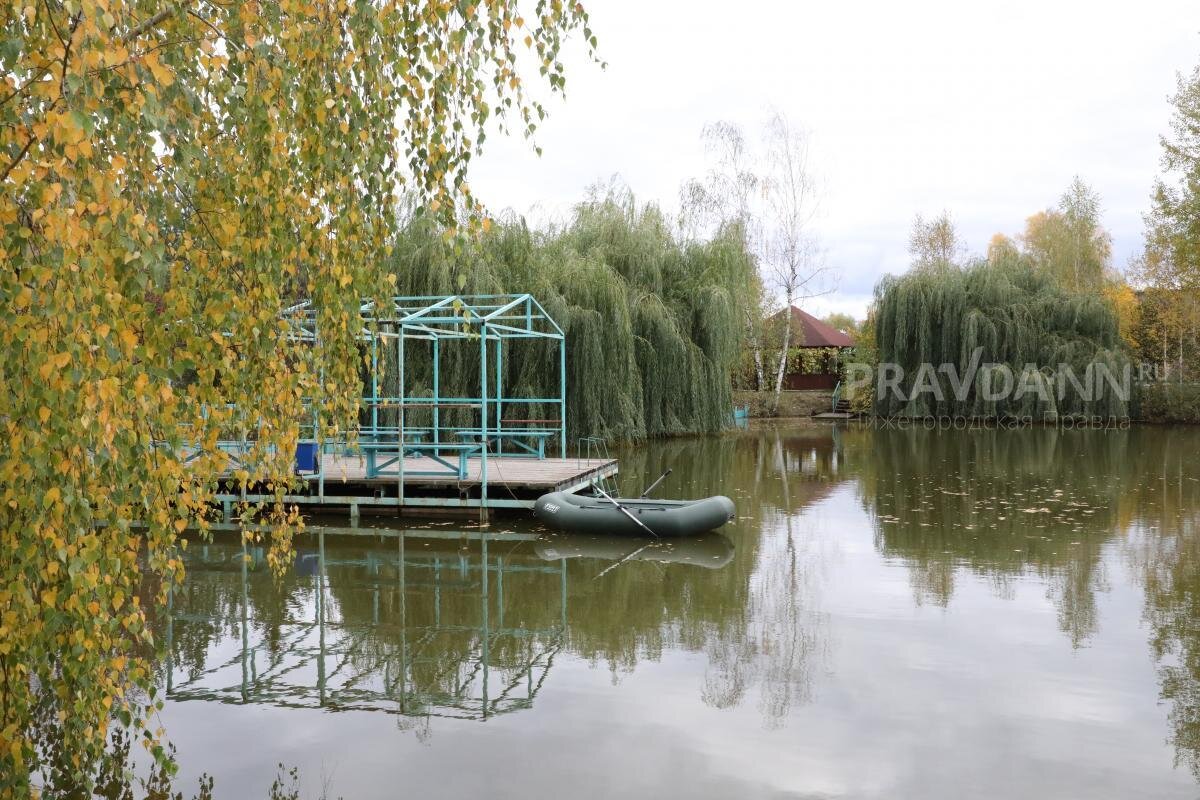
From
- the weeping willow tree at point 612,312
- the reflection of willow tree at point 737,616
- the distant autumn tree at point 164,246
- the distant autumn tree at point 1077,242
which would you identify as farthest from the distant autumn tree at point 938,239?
the distant autumn tree at point 164,246

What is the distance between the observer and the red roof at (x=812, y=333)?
35.5m

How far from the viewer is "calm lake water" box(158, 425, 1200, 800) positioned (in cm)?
460

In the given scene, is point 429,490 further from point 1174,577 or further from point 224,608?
point 1174,577

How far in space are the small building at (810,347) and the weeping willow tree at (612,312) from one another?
11375mm

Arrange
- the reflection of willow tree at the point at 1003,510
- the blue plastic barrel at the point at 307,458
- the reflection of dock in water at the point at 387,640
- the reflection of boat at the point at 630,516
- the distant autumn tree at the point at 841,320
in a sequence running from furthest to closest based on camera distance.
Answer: the distant autumn tree at the point at 841,320 < the blue plastic barrel at the point at 307,458 < the reflection of boat at the point at 630,516 < the reflection of willow tree at the point at 1003,510 < the reflection of dock in water at the point at 387,640

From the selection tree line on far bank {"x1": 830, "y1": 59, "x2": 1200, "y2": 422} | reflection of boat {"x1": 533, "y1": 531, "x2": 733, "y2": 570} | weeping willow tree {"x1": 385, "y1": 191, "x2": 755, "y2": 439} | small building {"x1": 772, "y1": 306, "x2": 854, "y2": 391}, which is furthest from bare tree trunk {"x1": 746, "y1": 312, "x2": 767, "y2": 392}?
reflection of boat {"x1": 533, "y1": 531, "x2": 733, "y2": 570}

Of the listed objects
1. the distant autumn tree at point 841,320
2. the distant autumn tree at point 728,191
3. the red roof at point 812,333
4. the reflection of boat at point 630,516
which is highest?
the distant autumn tree at point 728,191

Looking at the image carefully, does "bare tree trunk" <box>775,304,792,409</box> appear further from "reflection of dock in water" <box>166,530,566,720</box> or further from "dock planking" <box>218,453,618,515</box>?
"reflection of dock in water" <box>166,530,566,720</box>

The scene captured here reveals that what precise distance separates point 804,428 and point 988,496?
1590 centimetres

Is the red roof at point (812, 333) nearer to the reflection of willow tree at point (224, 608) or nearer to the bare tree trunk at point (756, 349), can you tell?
the bare tree trunk at point (756, 349)

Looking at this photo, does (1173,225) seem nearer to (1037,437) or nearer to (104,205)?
(1037,437)

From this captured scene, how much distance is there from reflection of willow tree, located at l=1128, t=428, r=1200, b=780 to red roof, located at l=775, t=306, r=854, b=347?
60.2ft

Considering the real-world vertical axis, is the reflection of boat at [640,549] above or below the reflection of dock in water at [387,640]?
above

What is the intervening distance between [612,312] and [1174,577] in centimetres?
1248
